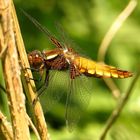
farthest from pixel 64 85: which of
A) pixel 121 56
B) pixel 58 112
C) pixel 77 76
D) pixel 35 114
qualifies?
pixel 121 56

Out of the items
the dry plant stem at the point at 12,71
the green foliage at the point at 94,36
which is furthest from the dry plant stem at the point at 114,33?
the dry plant stem at the point at 12,71

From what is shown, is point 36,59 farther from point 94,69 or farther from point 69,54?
point 94,69

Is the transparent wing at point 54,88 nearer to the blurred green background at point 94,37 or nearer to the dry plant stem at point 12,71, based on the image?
the dry plant stem at point 12,71

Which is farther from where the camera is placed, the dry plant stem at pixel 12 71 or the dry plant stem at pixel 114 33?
the dry plant stem at pixel 114 33

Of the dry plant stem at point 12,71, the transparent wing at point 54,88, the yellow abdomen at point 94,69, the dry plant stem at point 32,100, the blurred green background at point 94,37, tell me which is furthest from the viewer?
the blurred green background at point 94,37

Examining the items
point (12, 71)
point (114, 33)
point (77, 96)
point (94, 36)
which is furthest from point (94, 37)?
point (12, 71)

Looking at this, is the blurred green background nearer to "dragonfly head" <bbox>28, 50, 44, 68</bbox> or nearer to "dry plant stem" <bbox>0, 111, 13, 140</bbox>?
"dragonfly head" <bbox>28, 50, 44, 68</bbox>
